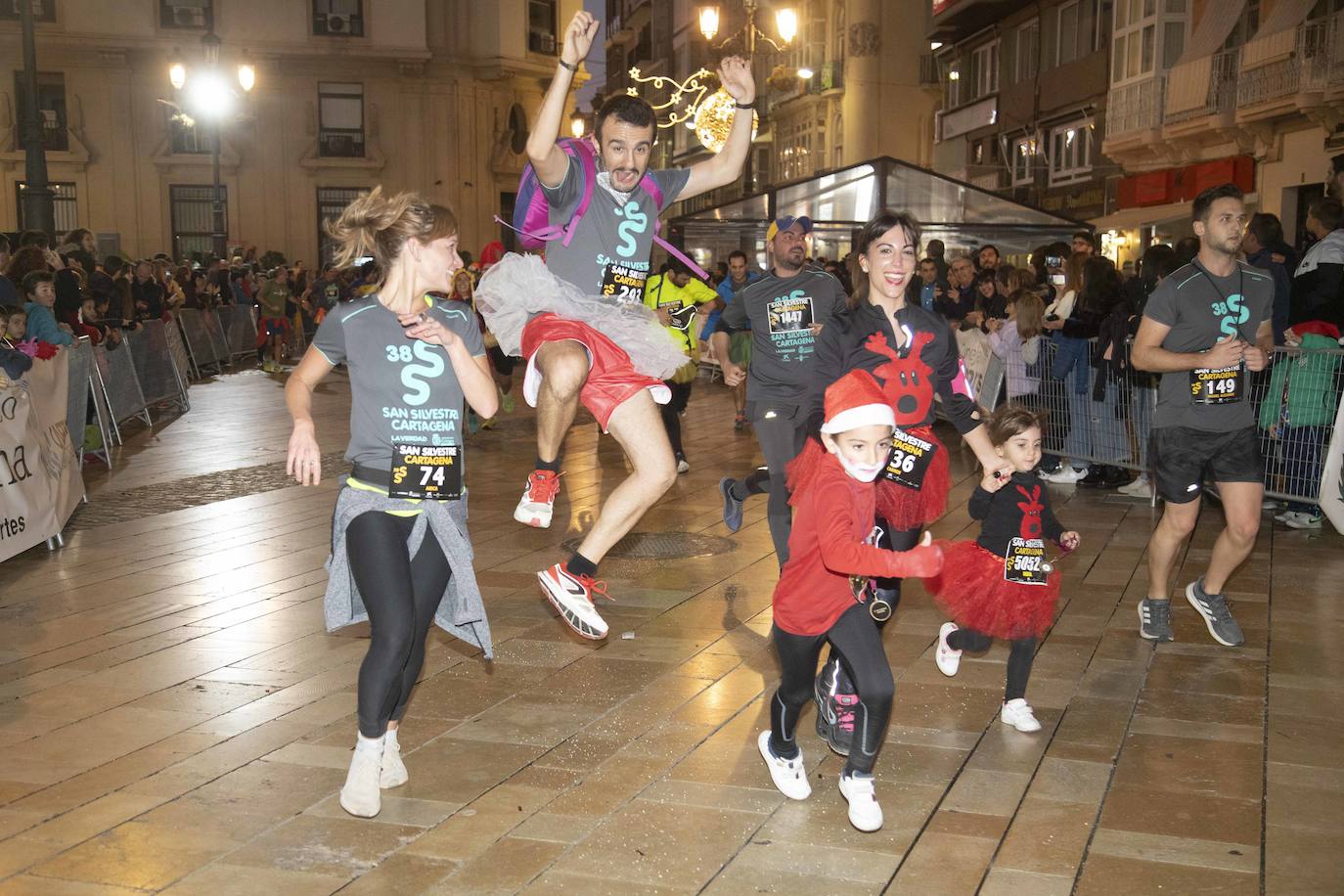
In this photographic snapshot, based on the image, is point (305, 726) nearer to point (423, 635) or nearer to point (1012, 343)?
point (423, 635)

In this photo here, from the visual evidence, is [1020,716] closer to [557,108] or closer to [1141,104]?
[557,108]

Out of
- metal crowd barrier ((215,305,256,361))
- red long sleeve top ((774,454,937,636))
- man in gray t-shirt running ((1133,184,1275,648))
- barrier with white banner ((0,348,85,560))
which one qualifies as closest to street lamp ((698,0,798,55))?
metal crowd barrier ((215,305,256,361))

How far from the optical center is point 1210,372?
20.5 ft

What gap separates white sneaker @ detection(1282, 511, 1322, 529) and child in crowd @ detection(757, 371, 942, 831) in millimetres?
6418

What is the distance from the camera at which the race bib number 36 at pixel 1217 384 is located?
625 cm

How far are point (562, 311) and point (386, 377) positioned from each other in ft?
5.18

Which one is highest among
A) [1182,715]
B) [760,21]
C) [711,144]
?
[760,21]

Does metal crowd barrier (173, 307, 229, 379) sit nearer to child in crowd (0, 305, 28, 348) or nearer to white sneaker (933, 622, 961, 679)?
child in crowd (0, 305, 28, 348)

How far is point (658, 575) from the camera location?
8.15 meters

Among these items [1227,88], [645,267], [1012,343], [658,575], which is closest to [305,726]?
[645,267]

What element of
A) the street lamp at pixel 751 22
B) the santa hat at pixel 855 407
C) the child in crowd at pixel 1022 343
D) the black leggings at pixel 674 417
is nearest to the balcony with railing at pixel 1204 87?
the street lamp at pixel 751 22

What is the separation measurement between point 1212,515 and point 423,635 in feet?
24.7

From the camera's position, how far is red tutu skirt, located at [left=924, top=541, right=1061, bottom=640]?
5262mm

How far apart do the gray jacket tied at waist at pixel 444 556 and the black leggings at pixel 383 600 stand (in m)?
0.04
